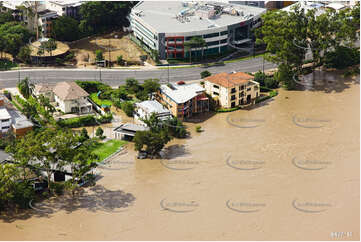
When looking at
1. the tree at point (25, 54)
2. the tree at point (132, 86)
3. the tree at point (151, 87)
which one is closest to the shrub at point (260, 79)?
the tree at point (151, 87)

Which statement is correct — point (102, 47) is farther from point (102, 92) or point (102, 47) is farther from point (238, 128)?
point (238, 128)

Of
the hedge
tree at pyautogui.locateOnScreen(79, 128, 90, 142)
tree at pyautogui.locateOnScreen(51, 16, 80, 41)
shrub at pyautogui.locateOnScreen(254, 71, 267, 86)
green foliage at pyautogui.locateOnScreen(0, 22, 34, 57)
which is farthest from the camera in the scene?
tree at pyautogui.locateOnScreen(51, 16, 80, 41)

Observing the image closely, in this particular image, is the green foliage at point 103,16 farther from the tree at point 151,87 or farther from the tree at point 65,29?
the tree at point 151,87

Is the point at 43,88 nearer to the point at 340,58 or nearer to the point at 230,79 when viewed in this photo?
the point at 230,79

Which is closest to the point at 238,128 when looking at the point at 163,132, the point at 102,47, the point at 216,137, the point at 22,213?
the point at 216,137

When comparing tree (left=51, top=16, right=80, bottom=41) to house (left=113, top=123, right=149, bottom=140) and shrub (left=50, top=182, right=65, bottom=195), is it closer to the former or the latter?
house (left=113, top=123, right=149, bottom=140)

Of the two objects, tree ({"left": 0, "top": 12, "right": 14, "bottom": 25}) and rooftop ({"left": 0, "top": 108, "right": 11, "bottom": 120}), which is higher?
tree ({"left": 0, "top": 12, "right": 14, "bottom": 25})

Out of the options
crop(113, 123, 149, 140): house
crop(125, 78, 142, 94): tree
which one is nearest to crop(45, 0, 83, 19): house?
crop(125, 78, 142, 94): tree
